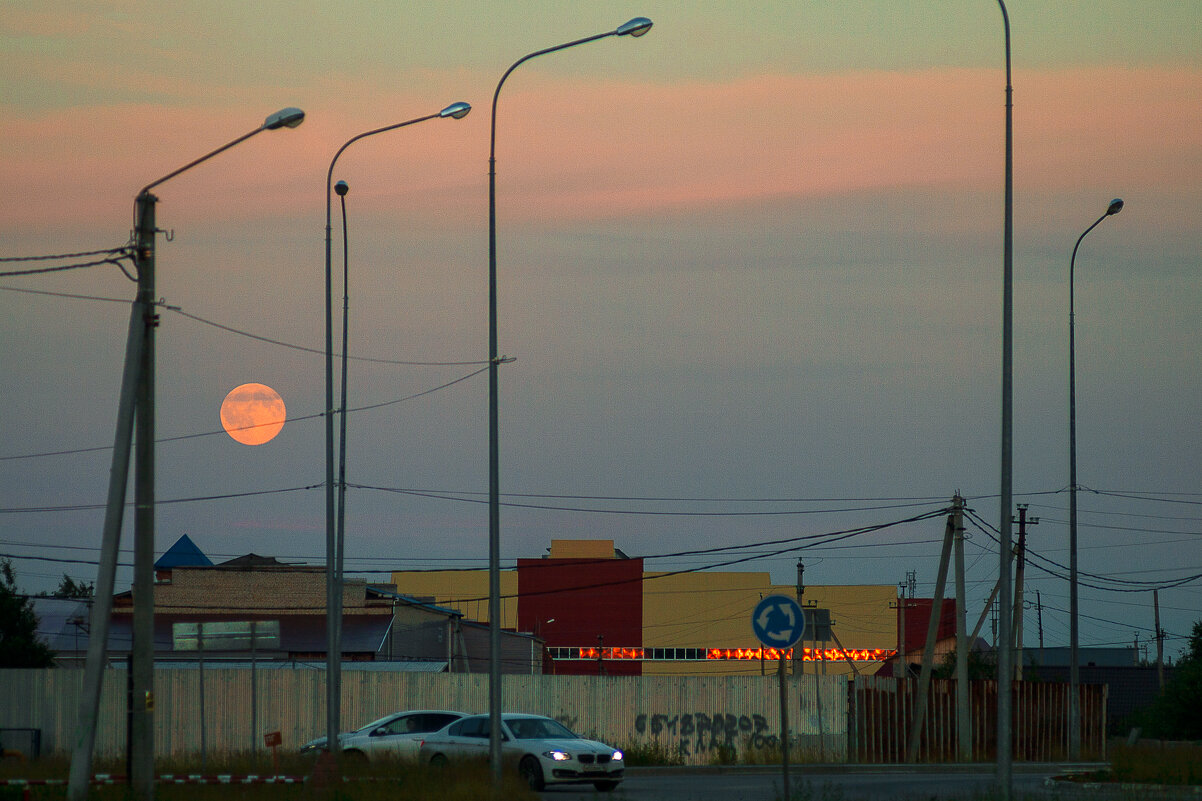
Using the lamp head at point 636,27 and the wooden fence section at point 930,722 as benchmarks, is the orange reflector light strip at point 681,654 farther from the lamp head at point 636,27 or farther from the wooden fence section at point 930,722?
the lamp head at point 636,27

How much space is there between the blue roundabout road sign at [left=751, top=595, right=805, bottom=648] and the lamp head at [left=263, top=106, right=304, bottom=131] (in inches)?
299

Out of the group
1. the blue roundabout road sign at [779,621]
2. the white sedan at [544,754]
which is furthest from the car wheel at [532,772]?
the blue roundabout road sign at [779,621]

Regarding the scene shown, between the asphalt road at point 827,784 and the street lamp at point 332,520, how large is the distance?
478 centimetres

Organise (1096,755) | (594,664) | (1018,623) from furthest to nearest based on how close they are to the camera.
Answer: (594,664) < (1018,623) < (1096,755)

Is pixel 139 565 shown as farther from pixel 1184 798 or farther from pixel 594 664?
pixel 594 664

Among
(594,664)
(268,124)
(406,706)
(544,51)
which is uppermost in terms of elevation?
(544,51)

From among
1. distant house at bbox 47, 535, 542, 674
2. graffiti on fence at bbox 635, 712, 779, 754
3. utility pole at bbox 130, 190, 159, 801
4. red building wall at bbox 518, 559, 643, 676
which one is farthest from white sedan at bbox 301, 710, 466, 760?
red building wall at bbox 518, 559, 643, 676

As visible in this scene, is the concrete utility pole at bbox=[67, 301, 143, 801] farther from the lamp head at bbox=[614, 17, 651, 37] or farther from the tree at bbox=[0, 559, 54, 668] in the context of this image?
the tree at bbox=[0, 559, 54, 668]

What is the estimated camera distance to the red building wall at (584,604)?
8888cm

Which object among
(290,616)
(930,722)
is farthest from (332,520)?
(290,616)

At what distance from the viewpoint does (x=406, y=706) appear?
35.2 meters

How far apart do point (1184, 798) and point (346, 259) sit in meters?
19.3

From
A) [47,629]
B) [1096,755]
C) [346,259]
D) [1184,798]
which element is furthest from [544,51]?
[47,629]

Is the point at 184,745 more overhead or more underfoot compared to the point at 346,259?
more underfoot
